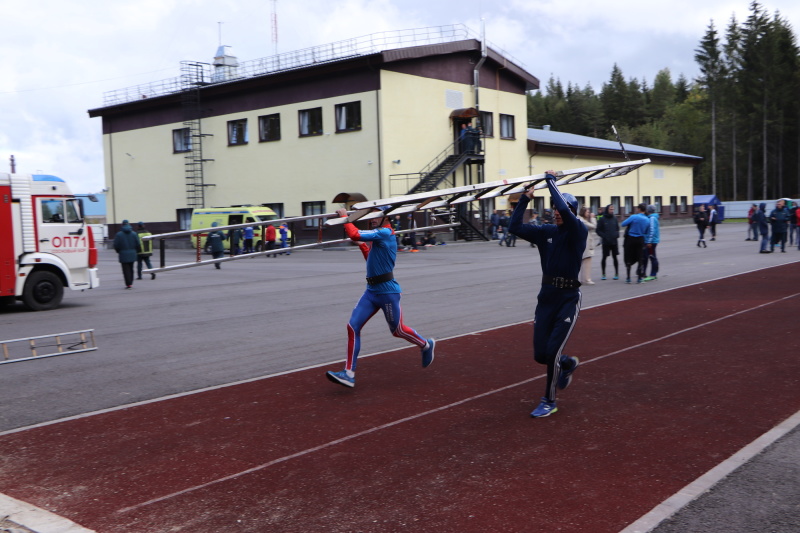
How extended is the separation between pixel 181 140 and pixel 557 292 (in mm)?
43714

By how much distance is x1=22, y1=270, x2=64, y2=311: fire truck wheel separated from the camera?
624 inches

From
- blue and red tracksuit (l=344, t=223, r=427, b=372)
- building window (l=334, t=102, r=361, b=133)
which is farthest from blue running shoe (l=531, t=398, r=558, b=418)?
building window (l=334, t=102, r=361, b=133)

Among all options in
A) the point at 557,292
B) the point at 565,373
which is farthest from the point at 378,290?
the point at 565,373

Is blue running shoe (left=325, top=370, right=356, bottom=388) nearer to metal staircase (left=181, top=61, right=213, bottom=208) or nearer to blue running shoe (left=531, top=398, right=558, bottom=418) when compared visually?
blue running shoe (left=531, top=398, right=558, bottom=418)

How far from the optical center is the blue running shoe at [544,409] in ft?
21.1

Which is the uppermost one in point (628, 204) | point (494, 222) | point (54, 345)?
point (628, 204)

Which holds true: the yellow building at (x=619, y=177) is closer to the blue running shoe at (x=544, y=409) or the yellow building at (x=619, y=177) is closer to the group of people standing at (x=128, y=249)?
the group of people standing at (x=128, y=249)

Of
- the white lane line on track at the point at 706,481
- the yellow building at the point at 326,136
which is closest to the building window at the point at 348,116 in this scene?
the yellow building at the point at 326,136

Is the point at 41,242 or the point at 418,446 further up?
the point at 41,242

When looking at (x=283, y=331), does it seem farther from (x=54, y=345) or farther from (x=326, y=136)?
(x=326, y=136)

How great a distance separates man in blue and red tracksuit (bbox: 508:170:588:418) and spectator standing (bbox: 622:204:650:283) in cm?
1126

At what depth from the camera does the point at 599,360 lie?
8883 millimetres

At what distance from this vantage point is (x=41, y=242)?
637 inches

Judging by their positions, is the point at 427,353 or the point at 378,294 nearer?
the point at 378,294
